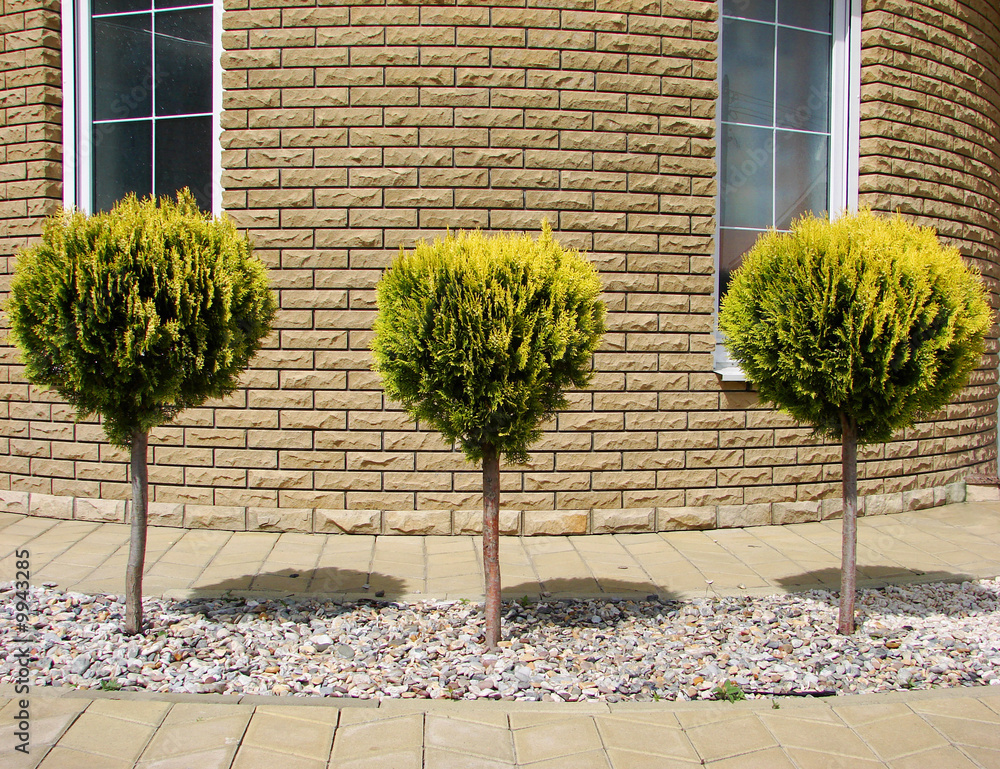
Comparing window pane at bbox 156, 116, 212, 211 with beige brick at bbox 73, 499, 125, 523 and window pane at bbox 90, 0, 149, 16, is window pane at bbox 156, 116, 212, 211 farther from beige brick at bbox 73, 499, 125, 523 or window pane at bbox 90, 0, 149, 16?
beige brick at bbox 73, 499, 125, 523

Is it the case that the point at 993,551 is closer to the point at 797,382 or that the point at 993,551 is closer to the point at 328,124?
the point at 797,382

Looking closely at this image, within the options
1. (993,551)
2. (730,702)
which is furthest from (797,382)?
(993,551)

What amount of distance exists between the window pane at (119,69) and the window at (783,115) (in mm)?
5230

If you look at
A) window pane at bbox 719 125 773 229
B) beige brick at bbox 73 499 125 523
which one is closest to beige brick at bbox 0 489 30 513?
beige brick at bbox 73 499 125 523

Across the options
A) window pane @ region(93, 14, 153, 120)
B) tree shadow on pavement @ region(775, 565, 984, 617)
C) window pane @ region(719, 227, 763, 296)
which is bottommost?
tree shadow on pavement @ region(775, 565, 984, 617)

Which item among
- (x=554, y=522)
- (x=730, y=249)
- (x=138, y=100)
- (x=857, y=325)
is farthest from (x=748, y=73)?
(x=138, y=100)

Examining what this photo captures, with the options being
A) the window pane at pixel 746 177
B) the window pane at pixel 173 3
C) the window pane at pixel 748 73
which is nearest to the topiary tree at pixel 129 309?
the window pane at pixel 173 3

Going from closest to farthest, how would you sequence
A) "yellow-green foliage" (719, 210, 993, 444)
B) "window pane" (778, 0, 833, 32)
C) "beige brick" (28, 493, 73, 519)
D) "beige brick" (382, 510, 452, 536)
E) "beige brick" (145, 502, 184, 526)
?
1. "yellow-green foliage" (719, 210, 993, 444)
2. "beige brick" (382, 510, 452, 536)
3. "beige brick" (145, 502, 184, 526)
4. "beige brick" (28, 493, 73, 519)
5. "window pane" (778, 0, 833, 32)

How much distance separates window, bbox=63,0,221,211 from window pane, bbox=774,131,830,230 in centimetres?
516

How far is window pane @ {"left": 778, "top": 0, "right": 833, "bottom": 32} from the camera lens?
660cm

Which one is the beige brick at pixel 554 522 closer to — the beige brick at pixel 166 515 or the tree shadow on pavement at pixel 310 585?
the tree shadow on pavement at pixel 310 585

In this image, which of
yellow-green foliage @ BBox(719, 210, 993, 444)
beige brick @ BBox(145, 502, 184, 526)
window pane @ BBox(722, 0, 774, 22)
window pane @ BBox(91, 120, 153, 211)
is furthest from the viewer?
window pane @ BBox(722, 0, 774, 22)

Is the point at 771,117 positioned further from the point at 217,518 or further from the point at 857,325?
the point at 217,518

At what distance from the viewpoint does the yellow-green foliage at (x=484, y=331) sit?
330 cm
